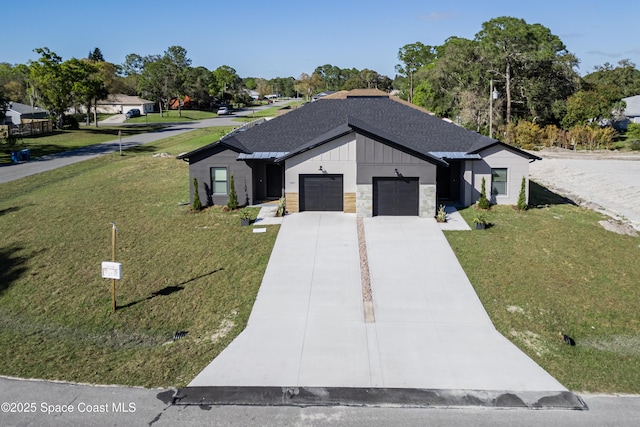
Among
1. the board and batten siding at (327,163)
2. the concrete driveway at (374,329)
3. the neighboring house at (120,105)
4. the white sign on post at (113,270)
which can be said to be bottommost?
the concrete driveway at (374,329)

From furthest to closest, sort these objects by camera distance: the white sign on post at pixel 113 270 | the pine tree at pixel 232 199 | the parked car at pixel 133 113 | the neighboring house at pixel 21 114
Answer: the parked car at pixel 133 113
the neighboring house at pixel 21 114
the pine tree at pixel 232 199
the white sign on post at pixel 113 270

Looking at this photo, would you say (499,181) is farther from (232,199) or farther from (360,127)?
(232,199)

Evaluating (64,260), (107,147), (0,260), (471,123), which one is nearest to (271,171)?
(64,260)

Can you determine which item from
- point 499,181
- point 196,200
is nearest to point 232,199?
point 196,200

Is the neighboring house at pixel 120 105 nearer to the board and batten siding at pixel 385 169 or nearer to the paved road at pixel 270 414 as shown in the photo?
the board and batten siding at pixel 385 169

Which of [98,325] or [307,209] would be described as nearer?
[98,325]

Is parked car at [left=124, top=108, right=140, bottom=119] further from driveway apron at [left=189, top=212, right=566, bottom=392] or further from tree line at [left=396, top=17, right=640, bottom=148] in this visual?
driveway apron at [left=189, top=212, right=566, bottom=392]

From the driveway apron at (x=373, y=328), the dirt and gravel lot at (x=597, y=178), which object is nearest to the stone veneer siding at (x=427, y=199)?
the driveway apron at (x=373, y=328)

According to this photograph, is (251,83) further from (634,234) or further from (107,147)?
(634,234)
